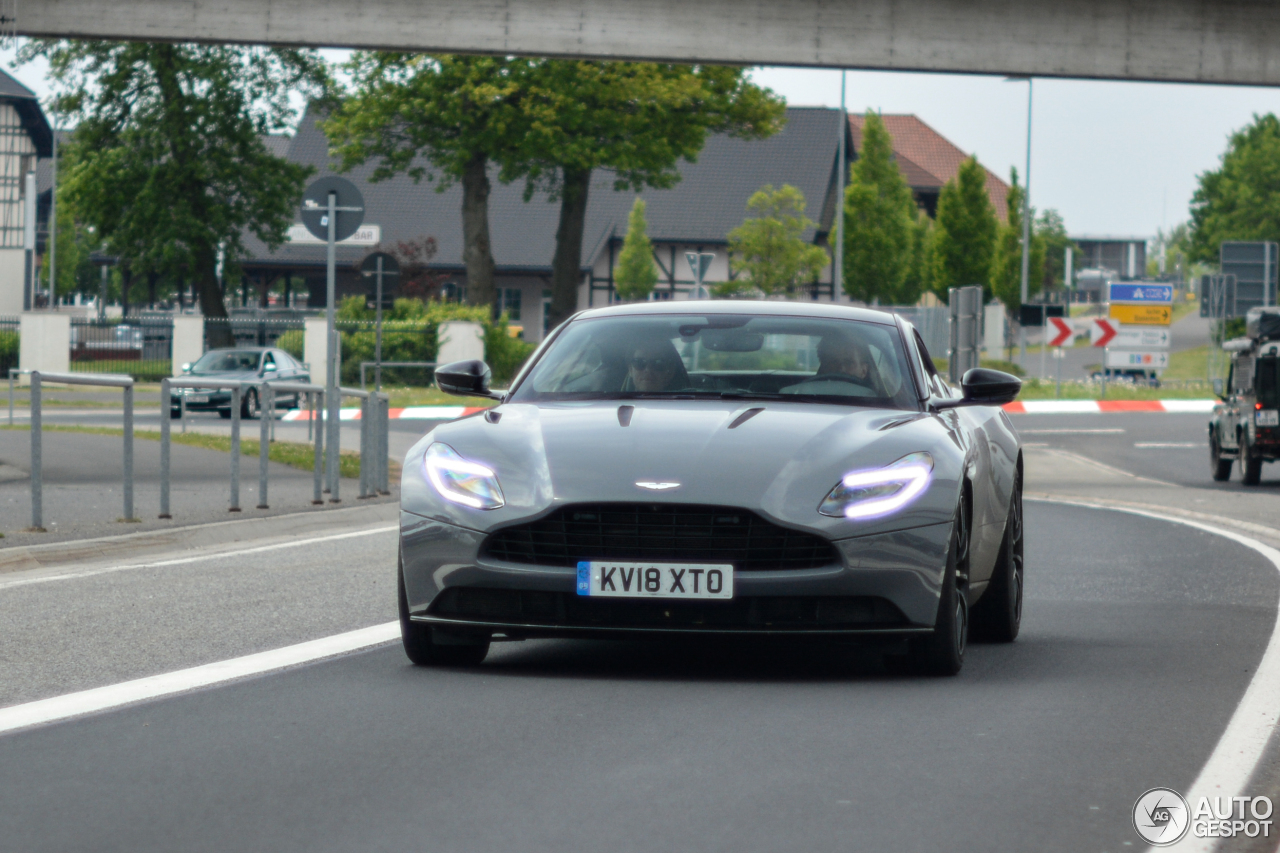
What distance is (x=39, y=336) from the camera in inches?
1823

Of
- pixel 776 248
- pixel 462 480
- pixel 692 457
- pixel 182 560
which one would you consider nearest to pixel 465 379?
pixel 462 480

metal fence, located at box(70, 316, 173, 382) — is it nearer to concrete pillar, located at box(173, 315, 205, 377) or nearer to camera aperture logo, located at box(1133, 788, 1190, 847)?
concrete pillar, located at box(173, 315, 205, 377)

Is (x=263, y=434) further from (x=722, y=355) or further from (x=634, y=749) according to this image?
(x=634, y=749)

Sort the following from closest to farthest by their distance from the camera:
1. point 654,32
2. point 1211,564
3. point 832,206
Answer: point 1211,564, point 654,32, point 832,206

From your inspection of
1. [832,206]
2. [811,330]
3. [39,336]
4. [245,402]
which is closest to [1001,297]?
[832,206]

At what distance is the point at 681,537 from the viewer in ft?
20.3

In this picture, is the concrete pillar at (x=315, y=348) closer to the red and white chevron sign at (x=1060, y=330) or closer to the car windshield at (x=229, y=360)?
the car windshield at (x=229, y=360)

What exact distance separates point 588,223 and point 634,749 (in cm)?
7390

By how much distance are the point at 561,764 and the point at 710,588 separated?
48.8 inches

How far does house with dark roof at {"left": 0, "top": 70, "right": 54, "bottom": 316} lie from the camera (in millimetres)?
66688

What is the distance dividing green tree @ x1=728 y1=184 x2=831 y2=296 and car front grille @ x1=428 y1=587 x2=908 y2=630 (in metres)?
58.3

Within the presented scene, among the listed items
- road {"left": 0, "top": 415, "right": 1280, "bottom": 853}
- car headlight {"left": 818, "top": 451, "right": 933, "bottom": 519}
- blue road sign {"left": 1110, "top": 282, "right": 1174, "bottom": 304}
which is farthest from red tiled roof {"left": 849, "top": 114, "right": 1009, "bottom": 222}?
car headlight {"left": 818, "top": 451, "right": 933, "bottom": 519}

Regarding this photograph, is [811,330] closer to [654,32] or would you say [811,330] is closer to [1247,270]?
[654,32]

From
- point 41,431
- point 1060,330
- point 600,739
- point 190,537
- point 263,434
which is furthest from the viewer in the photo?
point 1060,330
